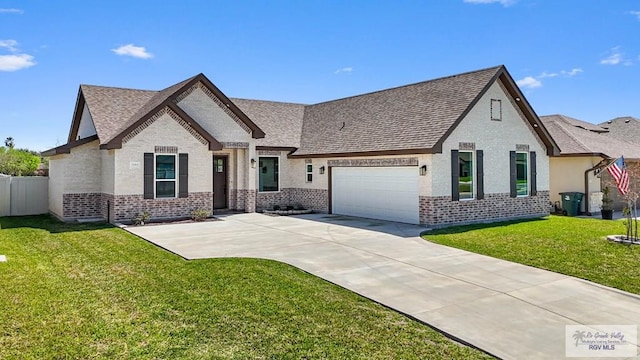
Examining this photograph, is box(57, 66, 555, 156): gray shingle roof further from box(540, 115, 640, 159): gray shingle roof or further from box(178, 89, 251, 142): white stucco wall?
box(540, 115, 640, 159): gray shingle roof

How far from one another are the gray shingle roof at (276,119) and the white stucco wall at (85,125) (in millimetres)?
7344

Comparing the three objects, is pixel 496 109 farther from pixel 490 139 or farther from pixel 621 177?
pixel 621 177

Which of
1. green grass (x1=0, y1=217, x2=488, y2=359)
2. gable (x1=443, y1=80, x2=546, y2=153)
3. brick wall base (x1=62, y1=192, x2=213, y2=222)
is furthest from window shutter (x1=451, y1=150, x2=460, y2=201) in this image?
brick wall base (x1=62, y1=192, x2=213, y2=222)

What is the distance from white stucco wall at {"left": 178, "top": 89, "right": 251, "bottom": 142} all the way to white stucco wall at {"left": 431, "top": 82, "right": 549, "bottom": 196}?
9.14 metres

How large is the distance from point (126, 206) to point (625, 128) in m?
32.9

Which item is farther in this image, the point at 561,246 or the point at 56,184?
the point at 56,184

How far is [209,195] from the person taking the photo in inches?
679

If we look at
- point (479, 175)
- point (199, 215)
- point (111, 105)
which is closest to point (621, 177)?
point (479, 175)

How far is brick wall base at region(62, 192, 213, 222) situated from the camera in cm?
1546

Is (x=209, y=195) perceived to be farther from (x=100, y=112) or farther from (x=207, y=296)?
(x=207, y=296)

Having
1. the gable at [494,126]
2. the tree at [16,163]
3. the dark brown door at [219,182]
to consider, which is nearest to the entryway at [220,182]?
the dark brown door at [219,182]

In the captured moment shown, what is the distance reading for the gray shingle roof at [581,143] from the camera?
20391 millimetres

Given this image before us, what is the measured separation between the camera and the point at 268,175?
21.0 metres

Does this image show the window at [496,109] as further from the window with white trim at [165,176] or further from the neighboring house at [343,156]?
the window with white trim at [165,176]
